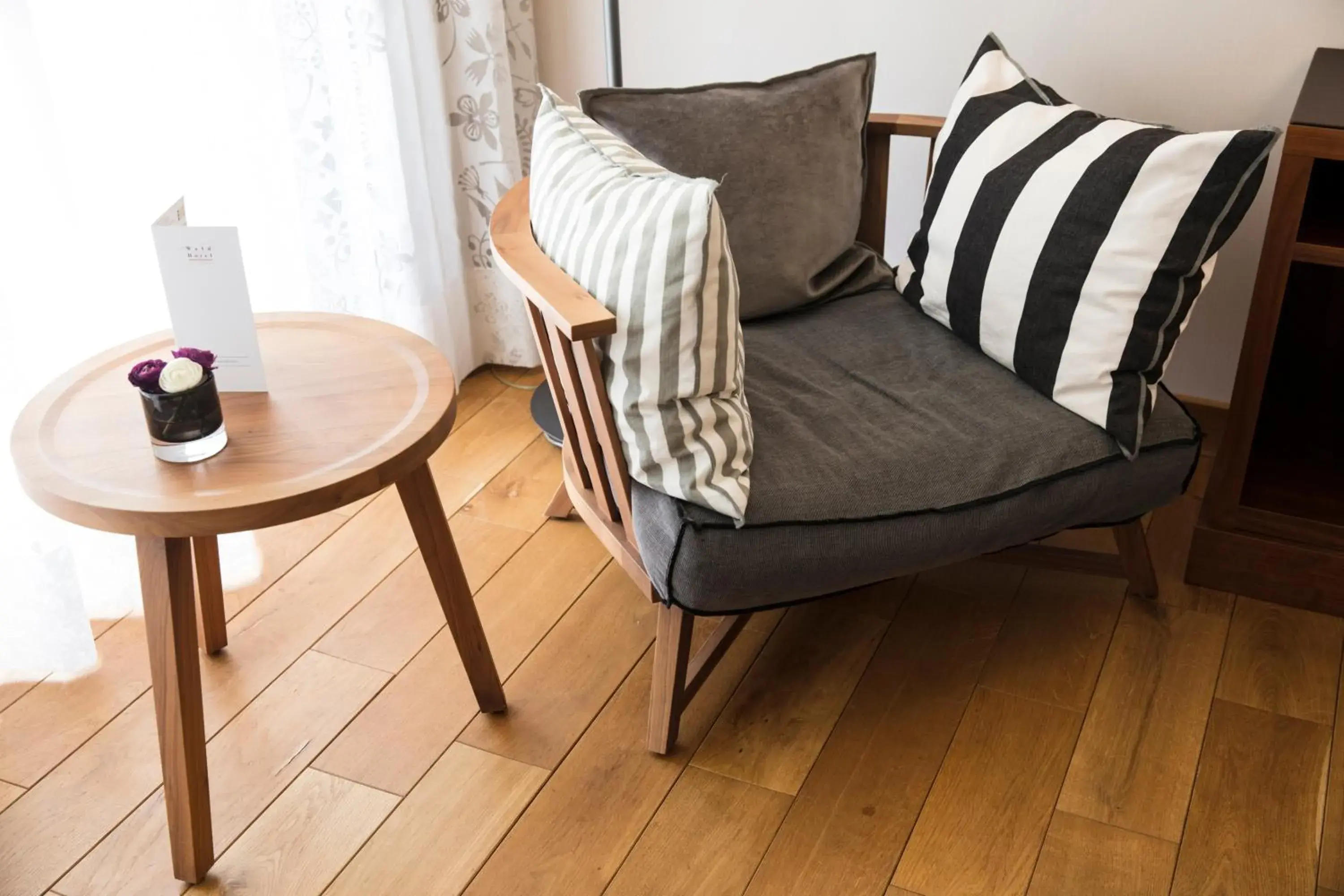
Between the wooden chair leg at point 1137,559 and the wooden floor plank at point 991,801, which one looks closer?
the wooden floor plank at point 991,801

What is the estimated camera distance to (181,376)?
1373mm

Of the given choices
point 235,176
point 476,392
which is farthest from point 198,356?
point 476,392

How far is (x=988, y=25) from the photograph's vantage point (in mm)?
2262

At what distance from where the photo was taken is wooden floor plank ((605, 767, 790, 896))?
1494mm

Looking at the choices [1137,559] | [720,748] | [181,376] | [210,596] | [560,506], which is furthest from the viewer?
[560,506]

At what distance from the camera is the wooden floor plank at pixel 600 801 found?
1506mm

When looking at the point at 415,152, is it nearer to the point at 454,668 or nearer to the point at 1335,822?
the point at 454,668

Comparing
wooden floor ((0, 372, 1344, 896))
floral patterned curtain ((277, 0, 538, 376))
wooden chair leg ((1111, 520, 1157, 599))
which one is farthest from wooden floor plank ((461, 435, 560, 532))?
wooden chair leg ((1111, 520, 1157, 599))

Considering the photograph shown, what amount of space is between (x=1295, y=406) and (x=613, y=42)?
4.45ft

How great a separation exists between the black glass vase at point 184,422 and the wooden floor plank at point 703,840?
70 cm

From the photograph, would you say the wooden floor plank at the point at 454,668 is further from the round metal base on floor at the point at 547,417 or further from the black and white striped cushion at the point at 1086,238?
the black and white striped cushion at the point at 1086,238

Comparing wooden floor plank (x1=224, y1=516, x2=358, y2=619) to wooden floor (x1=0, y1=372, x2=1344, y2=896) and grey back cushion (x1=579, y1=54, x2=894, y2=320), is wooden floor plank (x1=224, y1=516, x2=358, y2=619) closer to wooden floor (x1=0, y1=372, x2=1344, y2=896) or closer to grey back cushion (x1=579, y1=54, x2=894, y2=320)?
wooden floor (x1=0, y1=372, x2=1344, y2=896)

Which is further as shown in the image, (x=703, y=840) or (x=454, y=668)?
(x=454, y=668)

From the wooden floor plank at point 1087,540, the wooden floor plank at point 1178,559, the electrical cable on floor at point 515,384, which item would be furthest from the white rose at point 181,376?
the wooden floor plank at point 1178,559
